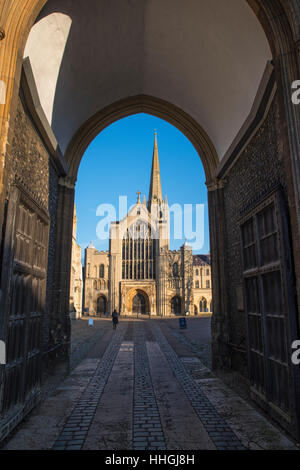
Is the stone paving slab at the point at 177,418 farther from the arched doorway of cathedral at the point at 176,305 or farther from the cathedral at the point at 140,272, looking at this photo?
the arched doorway of cathedral at the point at 176,305

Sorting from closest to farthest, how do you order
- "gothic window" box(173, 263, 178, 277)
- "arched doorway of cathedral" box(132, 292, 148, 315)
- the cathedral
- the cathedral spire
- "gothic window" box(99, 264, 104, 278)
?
the cathedral
"arched doorway of cathedral" box(132, 292, 148, 315)
"gothic window" box(173, 263, 178, 277)
"gothic window" box(99, 264, 104, 278)
the cathedral spire

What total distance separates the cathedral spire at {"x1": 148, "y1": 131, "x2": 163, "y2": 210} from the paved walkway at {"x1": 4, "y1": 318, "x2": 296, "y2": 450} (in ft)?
136

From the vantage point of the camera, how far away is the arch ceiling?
5773 millimetres

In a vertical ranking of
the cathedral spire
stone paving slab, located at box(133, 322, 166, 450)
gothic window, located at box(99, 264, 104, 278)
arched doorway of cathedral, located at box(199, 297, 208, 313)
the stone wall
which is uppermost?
the cathedral spire

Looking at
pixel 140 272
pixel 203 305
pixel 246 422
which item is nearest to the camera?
pixel 246 422

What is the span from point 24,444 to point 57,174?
6.22 m

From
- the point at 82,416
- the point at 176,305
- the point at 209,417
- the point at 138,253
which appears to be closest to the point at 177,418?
the point at 209,417

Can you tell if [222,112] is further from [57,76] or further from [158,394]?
[158,394]

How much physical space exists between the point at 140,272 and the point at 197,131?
1361 inches

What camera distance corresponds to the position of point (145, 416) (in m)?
4.73

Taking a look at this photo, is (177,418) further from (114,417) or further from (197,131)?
(197,131)

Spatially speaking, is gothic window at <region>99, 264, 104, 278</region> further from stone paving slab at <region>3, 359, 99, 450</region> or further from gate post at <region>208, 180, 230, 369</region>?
stone paving slab at <region>3, 359, 99, 450</region>

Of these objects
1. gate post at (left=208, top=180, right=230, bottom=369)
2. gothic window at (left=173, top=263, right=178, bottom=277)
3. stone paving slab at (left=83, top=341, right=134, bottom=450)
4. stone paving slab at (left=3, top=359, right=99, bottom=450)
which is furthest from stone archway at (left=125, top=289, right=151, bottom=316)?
stone paving slab at (left=3, top=359, right=99, bottom=450)
